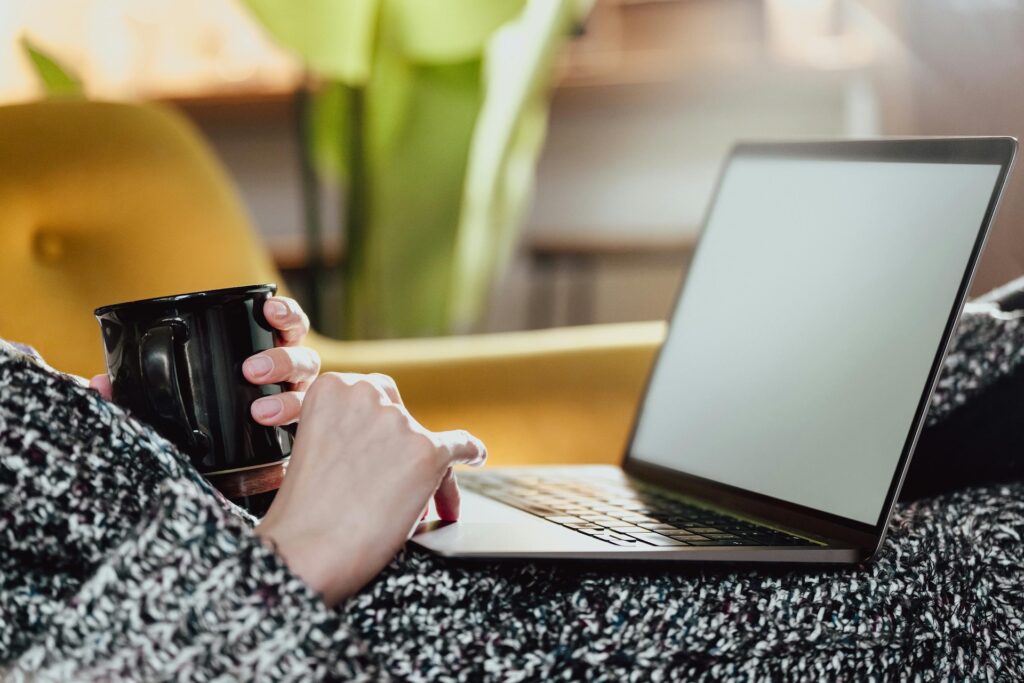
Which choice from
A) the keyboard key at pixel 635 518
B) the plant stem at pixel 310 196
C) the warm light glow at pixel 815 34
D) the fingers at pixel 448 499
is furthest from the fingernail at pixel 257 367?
the warm light glow at pixel 815 34

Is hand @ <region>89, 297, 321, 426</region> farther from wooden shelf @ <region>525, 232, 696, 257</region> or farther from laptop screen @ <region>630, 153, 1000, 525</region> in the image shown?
wooden shelf @ <region>525, 232, 696, 257</region>

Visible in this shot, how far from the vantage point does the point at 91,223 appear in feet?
2.79

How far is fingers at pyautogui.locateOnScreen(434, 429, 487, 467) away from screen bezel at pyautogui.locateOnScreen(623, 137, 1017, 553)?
6.9 inches

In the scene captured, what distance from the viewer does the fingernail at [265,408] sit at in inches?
19.7

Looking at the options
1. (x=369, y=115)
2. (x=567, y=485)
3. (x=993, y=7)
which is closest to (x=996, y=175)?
(x=567, y=485)

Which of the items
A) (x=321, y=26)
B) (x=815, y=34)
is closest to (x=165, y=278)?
(x=321, y=26)

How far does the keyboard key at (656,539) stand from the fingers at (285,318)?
0.20 m

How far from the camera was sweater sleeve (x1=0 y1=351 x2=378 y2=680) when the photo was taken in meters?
0.38

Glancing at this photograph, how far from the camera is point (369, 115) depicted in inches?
55.2

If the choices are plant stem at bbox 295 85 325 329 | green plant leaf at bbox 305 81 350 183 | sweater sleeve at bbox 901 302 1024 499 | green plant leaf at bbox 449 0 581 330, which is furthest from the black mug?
plant stem at bbox 295 85 325 329

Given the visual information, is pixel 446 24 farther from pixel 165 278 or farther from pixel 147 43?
pixel 147 43

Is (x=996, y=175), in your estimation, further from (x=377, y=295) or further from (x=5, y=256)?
(x=377, y=295)

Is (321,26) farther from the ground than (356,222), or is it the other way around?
(321,26)

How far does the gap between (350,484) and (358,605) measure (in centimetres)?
5
